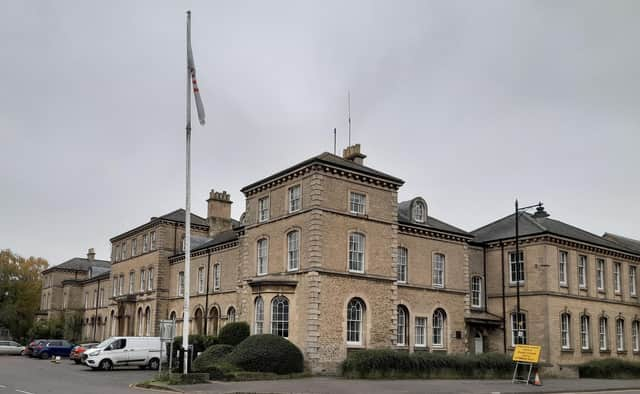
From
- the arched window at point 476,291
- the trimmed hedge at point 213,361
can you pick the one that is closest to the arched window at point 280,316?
the trimmed hedge at point 213,361

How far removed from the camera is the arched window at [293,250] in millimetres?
31297

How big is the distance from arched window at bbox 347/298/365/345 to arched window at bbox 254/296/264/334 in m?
4.34

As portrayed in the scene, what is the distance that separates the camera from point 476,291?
41.5 m

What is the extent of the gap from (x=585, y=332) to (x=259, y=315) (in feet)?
74.1

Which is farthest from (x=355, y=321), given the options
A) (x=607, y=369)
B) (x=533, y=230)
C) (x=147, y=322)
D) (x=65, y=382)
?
(x=147, y=322)

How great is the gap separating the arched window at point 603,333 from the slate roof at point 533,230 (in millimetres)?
5116

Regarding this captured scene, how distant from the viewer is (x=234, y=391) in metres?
21.2

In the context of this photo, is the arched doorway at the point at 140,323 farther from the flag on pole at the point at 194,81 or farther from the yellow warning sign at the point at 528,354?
the yellow warning sign at the point at 528,354

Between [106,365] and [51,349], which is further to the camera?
[51,349]

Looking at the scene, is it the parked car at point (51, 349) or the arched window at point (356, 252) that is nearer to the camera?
the arched window at point (356, 252)

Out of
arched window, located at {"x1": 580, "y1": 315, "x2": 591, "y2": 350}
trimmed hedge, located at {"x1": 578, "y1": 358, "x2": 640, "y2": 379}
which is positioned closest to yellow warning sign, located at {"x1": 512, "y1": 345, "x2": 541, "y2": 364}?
trimmed hedge, located at {"x1": 578, "y1": 358, "x2": 640, "y2": 379}

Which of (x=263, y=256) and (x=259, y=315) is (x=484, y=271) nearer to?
(x=263, y=256)

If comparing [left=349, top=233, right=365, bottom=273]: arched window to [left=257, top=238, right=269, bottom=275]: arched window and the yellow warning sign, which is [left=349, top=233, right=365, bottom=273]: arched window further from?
the yellow warning sign

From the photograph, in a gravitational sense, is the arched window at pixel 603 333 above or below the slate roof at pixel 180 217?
below
